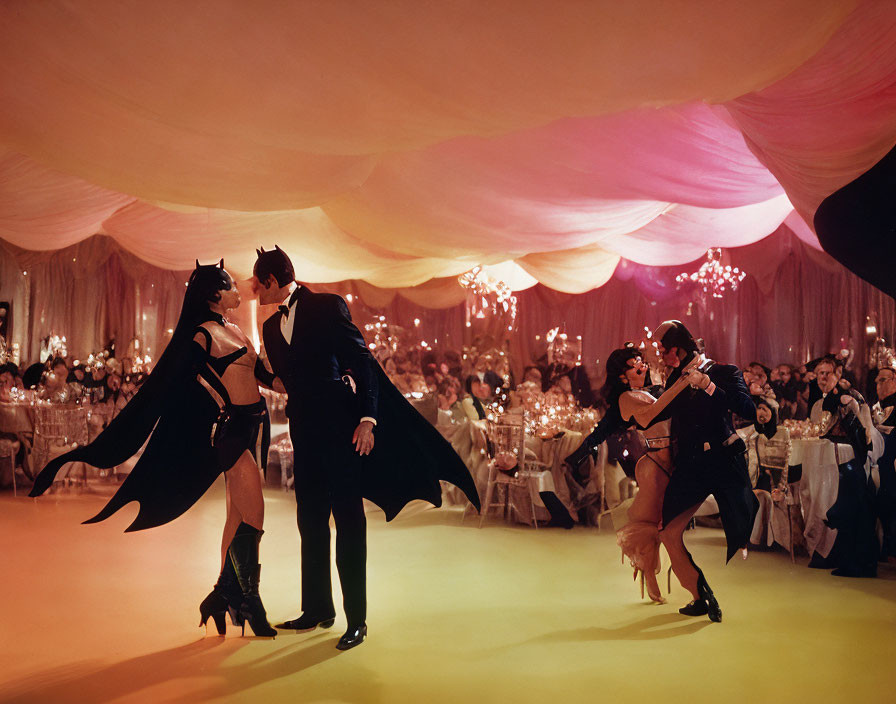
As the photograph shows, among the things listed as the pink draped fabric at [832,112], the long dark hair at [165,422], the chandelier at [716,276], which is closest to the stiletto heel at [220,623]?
the long dark hair at [165,422]

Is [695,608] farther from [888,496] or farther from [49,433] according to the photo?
[49,433]

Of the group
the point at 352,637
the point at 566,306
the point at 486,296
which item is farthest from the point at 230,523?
the point at 566,306

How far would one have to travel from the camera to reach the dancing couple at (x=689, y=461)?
4.06 m

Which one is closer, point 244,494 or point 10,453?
point 244,494

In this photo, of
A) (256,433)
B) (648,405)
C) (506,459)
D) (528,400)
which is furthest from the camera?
(528,400)

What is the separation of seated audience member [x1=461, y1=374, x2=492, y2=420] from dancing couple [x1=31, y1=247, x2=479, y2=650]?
4.64 meters

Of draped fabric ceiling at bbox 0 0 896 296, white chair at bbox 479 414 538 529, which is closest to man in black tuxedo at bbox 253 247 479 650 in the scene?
draped fabric ceiling at bbox 0 0 896 296

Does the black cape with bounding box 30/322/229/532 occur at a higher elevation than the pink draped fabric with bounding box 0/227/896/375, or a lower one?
lower

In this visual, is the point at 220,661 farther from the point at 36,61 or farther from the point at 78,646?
the point at 36,61

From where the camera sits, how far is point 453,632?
392cm

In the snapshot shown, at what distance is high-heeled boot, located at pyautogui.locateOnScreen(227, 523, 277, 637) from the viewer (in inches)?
149

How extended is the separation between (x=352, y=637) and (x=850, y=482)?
3.34 m

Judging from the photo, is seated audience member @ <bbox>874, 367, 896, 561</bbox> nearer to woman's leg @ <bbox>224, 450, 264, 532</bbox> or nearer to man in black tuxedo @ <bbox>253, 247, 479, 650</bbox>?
man in black tuxedo @ <bbox>253, 247, 479, 650</bbox>

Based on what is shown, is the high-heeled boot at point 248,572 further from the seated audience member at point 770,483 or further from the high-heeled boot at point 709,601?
the seated audience member at point 770,483
